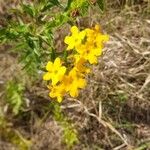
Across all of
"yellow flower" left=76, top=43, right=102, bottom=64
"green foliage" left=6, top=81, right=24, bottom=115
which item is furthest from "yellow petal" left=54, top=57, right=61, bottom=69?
"green foliage" left=6, top=81, right=24, bottom=115

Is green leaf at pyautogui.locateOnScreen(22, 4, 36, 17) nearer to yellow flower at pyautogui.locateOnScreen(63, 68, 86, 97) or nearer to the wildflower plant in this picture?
the wildflower plant

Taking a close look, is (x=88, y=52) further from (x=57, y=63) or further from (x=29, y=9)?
(x=29, y=9)

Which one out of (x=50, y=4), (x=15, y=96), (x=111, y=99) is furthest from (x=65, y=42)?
(x=15, y=96)

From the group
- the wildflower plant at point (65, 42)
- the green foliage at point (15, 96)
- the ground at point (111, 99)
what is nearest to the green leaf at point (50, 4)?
the wildflower plant at point (65, 42)

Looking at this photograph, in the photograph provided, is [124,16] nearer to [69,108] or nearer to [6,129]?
[69,108]

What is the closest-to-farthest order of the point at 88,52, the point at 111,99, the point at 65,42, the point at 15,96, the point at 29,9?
the point at 88,52, the point at 65,42, the point at 29,9, the point at 111,99, the point at 15,96

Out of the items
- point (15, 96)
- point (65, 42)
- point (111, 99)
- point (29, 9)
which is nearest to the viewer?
point (65, 42)
